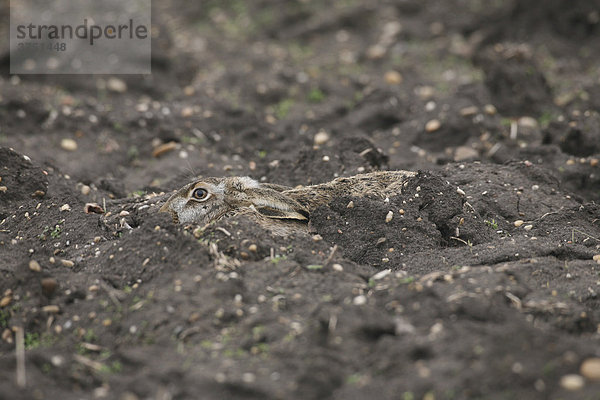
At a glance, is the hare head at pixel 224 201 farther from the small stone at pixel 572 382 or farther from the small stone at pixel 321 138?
the small stone at pixel 572 382

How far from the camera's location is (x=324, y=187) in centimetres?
620

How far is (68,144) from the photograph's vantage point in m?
8.60

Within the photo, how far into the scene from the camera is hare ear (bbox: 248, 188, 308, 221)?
5953 mm

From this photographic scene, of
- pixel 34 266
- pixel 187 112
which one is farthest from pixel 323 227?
pixel 187 112

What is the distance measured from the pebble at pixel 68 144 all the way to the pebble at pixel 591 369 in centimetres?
656

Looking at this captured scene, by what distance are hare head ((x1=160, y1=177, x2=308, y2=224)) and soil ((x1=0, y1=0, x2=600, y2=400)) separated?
0.96 ft

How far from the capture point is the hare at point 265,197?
601 cm

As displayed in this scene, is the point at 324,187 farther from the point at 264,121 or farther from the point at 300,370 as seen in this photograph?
the point at 264,121

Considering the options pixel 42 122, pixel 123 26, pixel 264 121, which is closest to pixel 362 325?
pixel 264 121

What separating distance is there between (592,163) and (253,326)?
458 centimetres

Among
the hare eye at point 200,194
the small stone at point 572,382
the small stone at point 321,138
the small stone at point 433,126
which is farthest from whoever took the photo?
the small stone at point 321,138

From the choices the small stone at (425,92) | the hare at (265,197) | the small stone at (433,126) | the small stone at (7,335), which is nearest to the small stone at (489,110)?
the small stone at (433,126)

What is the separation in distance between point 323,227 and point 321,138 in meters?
3.07

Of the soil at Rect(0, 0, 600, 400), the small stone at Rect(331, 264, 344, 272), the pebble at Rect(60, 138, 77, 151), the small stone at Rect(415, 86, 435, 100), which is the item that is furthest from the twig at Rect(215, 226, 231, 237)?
the small stone at Rect(415, 86, 435, 100)
